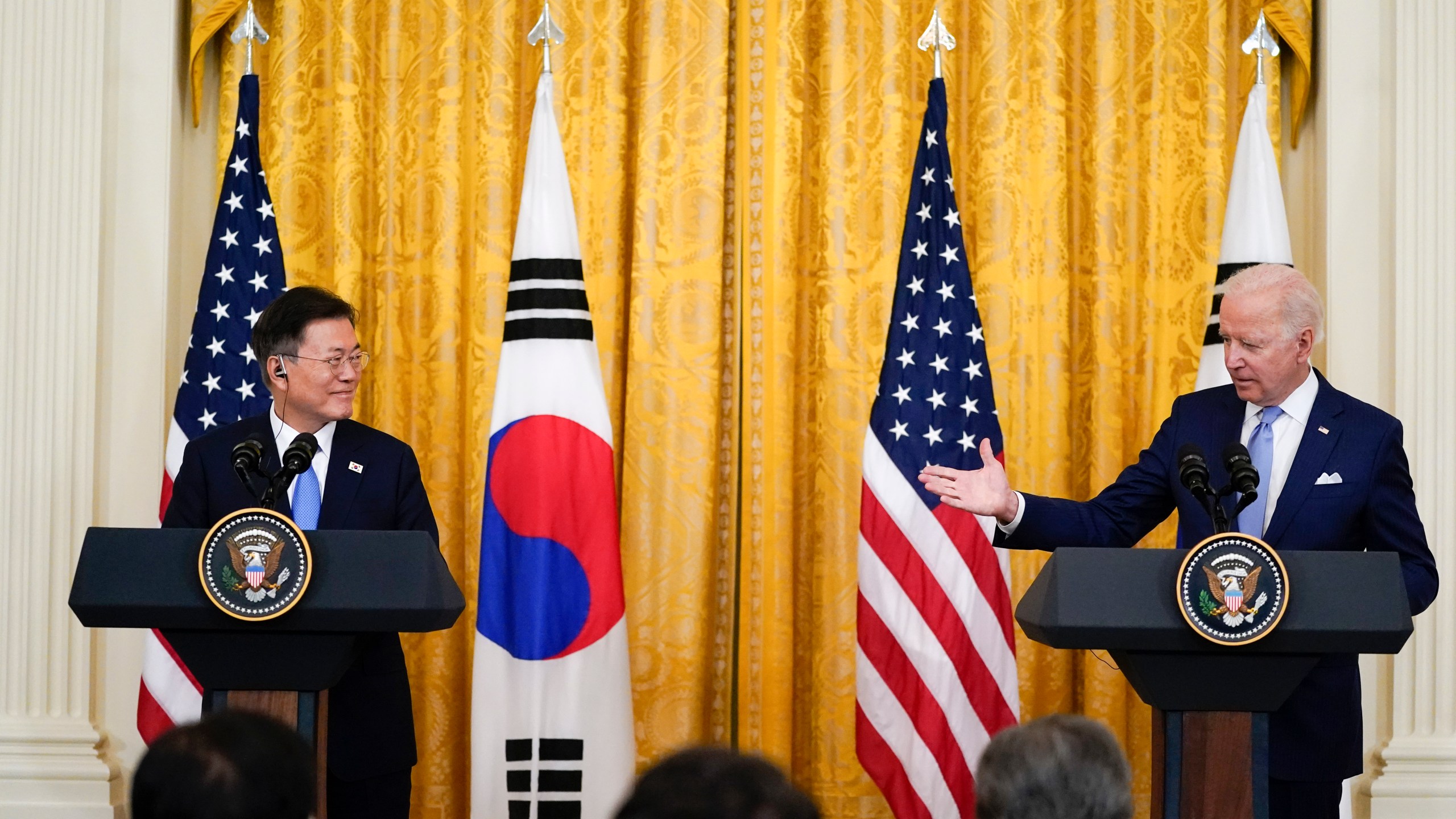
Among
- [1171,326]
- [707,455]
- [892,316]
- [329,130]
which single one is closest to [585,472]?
[707,455]

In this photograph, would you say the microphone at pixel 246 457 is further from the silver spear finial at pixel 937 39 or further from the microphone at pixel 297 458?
the silver spear finial at pixel 937 39

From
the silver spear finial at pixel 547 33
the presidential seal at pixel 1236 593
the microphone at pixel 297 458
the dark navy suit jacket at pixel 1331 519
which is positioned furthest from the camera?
the silver spear finial at pixel 547 33

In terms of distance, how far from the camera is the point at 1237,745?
2.60 m

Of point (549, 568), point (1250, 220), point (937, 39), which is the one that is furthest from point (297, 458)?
point (1250, 220)

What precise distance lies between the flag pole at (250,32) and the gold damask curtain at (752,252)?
106mm

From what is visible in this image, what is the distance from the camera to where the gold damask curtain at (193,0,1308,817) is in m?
4.74

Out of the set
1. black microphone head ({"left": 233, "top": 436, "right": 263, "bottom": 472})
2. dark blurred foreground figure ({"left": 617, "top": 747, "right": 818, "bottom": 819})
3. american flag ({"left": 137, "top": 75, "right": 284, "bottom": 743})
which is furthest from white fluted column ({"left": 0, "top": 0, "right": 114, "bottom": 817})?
dark blurred foreground figure ({"left": 617, "top": 747, "right": 818, "bottom": 819})

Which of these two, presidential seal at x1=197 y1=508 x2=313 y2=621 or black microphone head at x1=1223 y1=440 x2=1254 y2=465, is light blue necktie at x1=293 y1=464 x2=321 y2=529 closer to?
presidential seal at x1=197 y1=508 x2=313 y2=621

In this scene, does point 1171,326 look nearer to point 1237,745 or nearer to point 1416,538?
point 1416,538

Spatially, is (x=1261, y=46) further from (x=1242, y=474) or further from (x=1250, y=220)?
(x=1242, y=474)

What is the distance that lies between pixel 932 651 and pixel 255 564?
2372 millimetres

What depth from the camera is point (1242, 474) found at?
255 cm

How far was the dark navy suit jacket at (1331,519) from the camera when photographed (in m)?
2.87

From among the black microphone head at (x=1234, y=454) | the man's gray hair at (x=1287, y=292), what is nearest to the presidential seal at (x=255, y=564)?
the black microphone head at (x=1234, y=454)
